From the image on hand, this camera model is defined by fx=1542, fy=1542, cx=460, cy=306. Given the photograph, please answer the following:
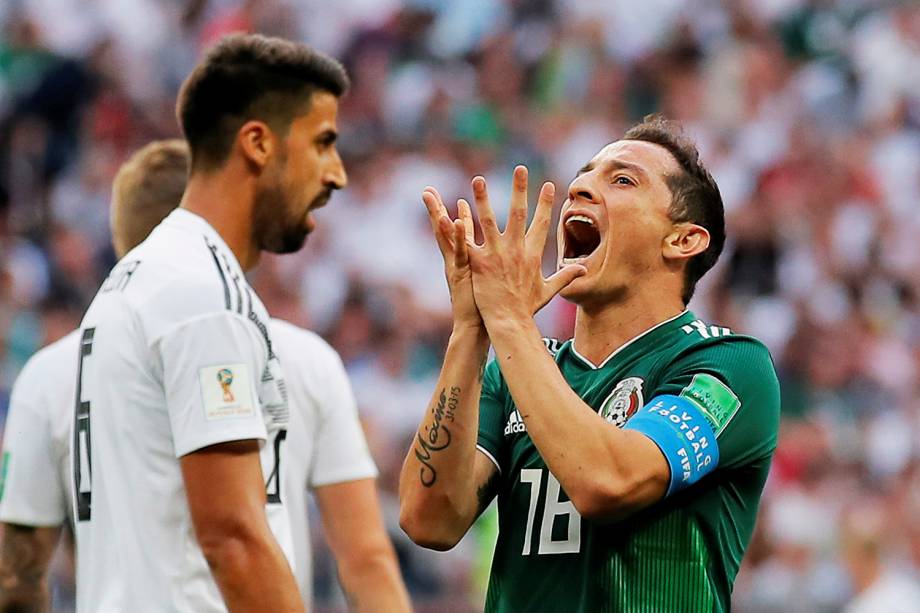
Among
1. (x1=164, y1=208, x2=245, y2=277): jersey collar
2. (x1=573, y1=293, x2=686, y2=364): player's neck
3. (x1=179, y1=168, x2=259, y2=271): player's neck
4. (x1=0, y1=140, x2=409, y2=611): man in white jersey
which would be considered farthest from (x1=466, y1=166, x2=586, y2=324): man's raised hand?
(x1=0, y1=140, x2=409, y2=611): man in white jersey

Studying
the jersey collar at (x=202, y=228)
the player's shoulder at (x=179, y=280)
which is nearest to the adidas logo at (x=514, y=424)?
the player's shoulder at (x=179, y=280)

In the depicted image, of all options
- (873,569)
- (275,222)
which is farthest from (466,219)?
(873,569)

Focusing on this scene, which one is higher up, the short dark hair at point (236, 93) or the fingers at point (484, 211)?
the short dark hair at point (236, 93)

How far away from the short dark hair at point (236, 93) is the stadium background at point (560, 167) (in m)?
4.53

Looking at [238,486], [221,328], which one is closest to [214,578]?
[238,486]

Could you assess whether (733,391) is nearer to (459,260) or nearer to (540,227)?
(540,227)

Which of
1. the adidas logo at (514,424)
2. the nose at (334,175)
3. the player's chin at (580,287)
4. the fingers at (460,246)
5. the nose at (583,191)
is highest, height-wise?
the nose at (334,175)

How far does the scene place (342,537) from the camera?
15.6 feet

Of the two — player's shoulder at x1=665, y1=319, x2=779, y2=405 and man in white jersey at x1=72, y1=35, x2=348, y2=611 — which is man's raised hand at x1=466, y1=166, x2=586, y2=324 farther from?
man in white jersey at x1=72, y1=35, x2=348, y2=611

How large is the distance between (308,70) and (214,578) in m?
1.51

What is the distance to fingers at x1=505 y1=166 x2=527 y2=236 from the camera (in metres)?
3.36

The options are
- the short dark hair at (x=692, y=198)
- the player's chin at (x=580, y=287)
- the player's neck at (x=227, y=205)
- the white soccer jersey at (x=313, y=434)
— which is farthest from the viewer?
the white soccer jersey at (x=313, y=434)

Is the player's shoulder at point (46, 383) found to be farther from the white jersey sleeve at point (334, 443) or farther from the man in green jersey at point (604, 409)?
the man in green jersey at point (604, 409)

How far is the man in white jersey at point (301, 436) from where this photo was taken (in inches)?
180
